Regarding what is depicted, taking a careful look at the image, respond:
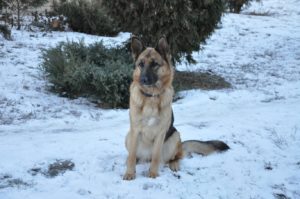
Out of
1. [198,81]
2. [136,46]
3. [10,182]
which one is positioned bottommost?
[10,182]

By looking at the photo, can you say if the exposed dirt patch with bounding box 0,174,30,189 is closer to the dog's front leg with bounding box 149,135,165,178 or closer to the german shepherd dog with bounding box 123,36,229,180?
the german shepherd dog with bounding box 123,36,229,180

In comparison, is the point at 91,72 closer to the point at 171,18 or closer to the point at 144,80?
the point at 171,18

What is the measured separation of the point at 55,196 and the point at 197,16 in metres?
6.01

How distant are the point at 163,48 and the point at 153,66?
25 cm

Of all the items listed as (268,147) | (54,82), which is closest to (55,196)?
(268,147)

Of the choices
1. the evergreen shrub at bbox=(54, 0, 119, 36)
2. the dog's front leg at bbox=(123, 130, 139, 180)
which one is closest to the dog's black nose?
the dog's front leg at bbox=(123, 130, 139, 180)

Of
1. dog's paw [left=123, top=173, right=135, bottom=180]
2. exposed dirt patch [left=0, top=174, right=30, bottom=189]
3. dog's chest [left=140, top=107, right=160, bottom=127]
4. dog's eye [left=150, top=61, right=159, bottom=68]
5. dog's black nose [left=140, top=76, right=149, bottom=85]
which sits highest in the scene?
dog's eye [left=150, top=61, right=159, bottom=68]

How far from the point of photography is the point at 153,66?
4.83m

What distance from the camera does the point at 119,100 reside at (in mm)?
8141

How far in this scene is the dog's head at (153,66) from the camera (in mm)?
4793

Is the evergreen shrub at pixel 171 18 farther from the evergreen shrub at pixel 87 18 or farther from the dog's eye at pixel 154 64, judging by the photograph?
the dog's eye at pixel 154 64

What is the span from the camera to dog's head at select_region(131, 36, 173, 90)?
4793 mm

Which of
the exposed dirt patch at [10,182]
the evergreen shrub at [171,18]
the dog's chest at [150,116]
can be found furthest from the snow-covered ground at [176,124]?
the evergreen shrub at [171,18]

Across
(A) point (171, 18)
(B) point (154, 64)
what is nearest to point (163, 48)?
(B) point (154, 64)
